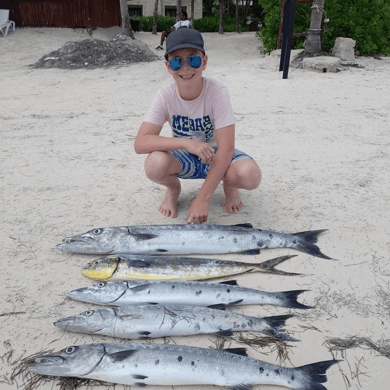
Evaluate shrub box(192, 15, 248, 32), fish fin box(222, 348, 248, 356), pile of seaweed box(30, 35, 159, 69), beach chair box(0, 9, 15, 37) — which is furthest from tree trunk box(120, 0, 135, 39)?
fish fin box(222, 348, 248, 356)

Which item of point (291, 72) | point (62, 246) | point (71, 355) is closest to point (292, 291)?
point (71, 355)

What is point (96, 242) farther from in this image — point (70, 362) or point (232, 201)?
point (232, 201)

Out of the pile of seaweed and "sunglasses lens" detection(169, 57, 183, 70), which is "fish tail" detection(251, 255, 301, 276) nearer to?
"sunglasses lens" detection(169, 57, 183, 70)

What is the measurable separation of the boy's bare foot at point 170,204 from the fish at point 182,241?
555mm

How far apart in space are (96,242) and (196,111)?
152 cm

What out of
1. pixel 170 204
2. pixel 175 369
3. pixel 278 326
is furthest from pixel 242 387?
pixel 170 204

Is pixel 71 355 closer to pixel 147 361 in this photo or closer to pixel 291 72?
pixel 147 361

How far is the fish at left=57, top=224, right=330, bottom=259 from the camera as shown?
3340mm

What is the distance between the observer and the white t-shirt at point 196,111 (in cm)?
358

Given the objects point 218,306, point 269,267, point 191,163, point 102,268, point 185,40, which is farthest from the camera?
point 191,163

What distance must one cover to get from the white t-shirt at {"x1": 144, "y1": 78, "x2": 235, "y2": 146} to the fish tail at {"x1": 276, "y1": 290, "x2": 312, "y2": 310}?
1610 millimetres

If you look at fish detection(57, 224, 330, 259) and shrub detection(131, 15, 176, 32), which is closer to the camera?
fish detection(57, 224, 330, 259)

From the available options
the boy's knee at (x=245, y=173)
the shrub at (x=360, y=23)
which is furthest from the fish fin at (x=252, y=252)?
the shrub at (x=360, y=23)

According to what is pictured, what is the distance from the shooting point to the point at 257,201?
14.4 feet
